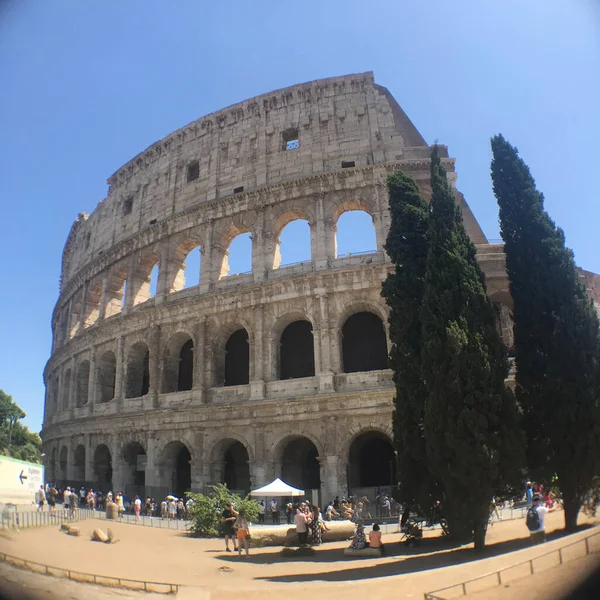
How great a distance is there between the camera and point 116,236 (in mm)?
26203

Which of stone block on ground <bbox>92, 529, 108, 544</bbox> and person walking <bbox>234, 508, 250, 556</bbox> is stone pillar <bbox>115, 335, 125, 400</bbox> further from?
person walking <bbox>234, 508, 250, 556</bbox>

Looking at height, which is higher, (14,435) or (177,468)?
(14,435)

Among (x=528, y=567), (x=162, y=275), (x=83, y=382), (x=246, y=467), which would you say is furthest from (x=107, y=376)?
(x=528, y=567)

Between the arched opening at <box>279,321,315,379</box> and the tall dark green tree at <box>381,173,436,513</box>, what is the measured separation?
24.1 ft

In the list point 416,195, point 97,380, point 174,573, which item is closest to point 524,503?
point 416,195

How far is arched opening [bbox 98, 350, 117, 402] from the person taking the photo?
24000 mm

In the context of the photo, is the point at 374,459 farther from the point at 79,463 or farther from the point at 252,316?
the point at 79,463

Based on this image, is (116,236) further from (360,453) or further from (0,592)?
(0,592)

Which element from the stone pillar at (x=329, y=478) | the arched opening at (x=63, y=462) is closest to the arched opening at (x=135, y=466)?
the arched opening at (x=63, y=462)

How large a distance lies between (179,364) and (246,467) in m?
5.47

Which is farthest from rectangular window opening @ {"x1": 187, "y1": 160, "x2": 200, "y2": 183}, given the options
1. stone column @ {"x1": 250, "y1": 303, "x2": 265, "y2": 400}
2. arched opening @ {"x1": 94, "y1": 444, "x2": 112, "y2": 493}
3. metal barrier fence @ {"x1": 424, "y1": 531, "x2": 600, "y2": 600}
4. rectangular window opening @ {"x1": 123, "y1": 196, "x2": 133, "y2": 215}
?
metal barrier fence @ {"x1": 424, "y1": 531, "x2": 600, "y2": 600}

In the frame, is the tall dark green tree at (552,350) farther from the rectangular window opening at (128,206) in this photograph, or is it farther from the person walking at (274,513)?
the rectangular window opening at (128,206)

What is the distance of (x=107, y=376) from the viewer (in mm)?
24375

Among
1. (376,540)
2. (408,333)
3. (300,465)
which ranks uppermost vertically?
(408,333)
